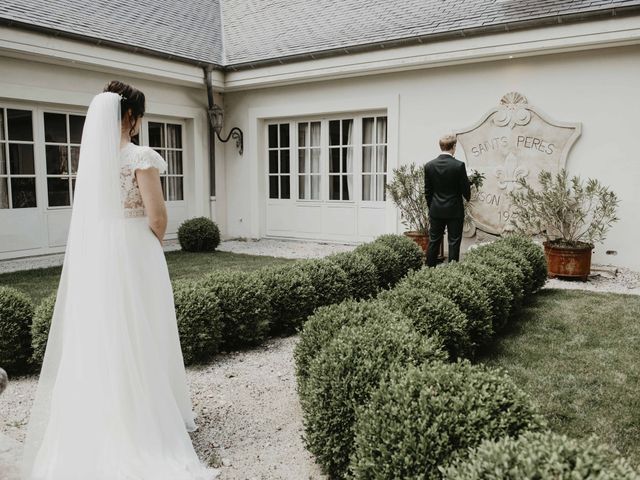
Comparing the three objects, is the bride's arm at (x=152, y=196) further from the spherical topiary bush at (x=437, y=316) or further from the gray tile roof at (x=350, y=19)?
the gray tile roof at (x=350, y=19)

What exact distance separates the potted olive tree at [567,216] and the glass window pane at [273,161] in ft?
17.6

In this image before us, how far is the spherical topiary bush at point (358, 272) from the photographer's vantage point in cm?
601

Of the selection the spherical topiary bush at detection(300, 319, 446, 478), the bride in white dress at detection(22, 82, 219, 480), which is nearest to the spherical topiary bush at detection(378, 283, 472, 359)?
the spherical topiary bush at detection(300, 319, 446, 478)

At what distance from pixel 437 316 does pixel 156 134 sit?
29.9 ft

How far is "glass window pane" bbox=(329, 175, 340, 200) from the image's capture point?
37.3 ft

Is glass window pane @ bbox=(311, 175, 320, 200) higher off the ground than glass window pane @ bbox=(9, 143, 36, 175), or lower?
lower

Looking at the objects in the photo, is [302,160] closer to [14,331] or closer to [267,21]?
[267,21]

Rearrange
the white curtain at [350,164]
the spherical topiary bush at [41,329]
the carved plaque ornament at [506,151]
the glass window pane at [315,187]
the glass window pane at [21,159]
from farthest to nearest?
1. the glass window pane at [315,187]
2. the white curtain at [350,164]
3. the glass window pane at [21,159]
4. the carved plaque ornament at [506,151]
5. the spherical topiary bush at [41,329]

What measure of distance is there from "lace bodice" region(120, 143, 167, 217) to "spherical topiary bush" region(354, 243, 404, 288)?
370cm

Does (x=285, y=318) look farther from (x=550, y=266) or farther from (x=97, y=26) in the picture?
(x=97, y=26)

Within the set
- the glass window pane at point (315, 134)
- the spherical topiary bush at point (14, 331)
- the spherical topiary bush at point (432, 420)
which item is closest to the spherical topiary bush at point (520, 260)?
the spherical topiary bush at point (432, 420)

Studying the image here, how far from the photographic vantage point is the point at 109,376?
2871 millimetres

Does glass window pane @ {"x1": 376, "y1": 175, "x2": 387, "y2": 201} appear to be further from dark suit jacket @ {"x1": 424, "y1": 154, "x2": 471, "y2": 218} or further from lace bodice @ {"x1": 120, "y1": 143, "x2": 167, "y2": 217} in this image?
lace bodice @ {"x1": 120, "y1": 143, "x2": 167, "y2": 217}

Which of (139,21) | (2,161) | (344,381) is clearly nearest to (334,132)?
(139,21)
